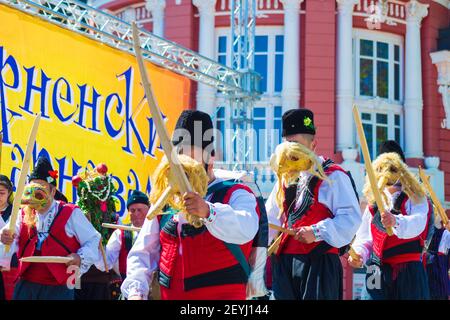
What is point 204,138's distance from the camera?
4.96 meters

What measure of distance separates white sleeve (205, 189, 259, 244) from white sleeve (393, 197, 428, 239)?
2297 mm

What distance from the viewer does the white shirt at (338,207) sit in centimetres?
597

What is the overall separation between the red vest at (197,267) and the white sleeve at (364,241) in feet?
8.52

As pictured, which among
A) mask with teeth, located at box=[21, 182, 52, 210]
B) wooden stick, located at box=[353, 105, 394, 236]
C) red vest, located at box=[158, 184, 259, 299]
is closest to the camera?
red vest, located at box=[158, 184, 259, 299]

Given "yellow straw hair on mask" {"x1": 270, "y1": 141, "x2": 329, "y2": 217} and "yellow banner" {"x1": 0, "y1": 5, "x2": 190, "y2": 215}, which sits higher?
"yellow banner" {"x1": 0, "y1": 5, "x2": 190, "y2": 215}

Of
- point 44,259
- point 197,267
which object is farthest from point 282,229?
point 44,259

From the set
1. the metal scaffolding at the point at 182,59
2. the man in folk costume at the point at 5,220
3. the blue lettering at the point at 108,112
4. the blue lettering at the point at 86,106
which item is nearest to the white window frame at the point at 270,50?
the metal scaffolding at the point at 182,59

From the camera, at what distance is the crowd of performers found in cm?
478

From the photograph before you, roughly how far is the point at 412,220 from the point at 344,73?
48.6 ft

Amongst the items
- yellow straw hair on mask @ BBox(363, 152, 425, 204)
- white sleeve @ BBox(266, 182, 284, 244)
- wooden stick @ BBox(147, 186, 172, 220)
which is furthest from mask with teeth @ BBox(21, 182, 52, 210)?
wooden stick @ BBox(147, 186, 172, 220)

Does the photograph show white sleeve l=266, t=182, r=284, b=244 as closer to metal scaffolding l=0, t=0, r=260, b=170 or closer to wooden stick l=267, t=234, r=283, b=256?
wooden stick l=267, t=234, r=283, b=256

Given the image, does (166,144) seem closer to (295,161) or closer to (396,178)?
(295,161)

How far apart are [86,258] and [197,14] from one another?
1575 cm

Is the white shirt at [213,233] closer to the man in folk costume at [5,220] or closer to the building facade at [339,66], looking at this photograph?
the man in folk costume at [5,220]
